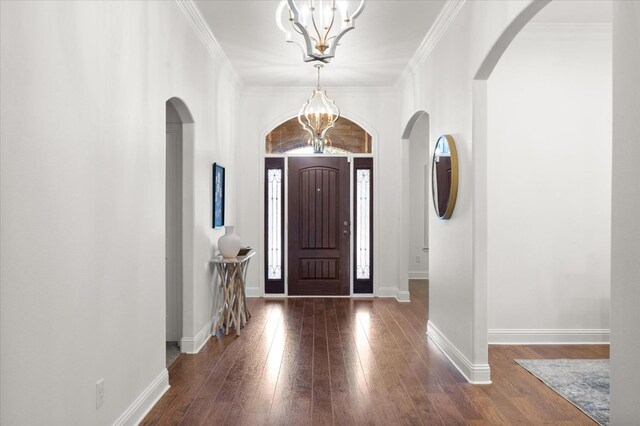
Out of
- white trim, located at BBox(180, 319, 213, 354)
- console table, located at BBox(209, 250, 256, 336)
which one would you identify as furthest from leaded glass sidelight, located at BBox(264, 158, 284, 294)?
white trim, located at BBox(180, 319, 213, 354)

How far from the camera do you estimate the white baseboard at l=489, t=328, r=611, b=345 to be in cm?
469

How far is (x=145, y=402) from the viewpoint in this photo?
3.10 metres

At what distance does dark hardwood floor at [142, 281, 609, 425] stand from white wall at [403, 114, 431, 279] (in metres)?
3.81

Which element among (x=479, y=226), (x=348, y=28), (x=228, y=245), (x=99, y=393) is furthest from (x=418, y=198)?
(x=99, y=393)

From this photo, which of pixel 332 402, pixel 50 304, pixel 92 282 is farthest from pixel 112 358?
pixel 332 402

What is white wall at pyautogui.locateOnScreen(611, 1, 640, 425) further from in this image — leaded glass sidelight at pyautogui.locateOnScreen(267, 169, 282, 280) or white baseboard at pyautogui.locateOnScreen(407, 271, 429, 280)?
white baseboard at pyautogui.locateOnScreen(407, 271, 429, 280)

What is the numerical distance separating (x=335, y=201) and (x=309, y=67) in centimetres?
206

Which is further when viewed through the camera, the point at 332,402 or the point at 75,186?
the point at 332,402

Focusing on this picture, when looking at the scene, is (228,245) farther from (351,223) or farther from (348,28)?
(348,28)

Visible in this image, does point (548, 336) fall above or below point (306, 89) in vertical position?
below

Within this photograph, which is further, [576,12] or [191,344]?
[191,344]

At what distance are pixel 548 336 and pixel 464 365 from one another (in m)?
1.39

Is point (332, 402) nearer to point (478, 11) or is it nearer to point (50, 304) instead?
point (50, 304)

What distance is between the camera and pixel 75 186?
7.25 feet
